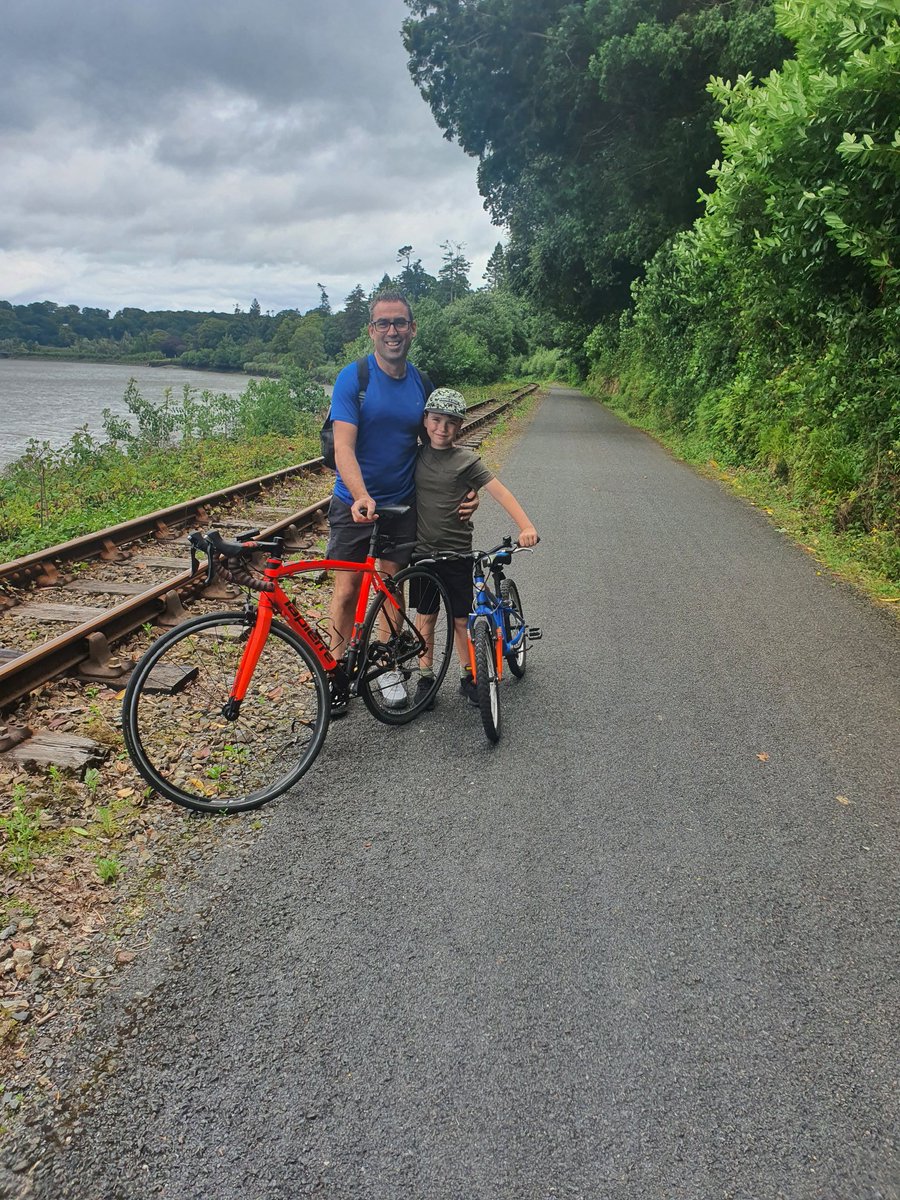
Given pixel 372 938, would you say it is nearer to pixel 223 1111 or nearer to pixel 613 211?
pixel 223 1111


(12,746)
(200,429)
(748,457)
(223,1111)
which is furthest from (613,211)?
(223,1111)

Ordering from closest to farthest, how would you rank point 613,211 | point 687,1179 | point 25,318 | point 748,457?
point 687,1179
point 748,457
point 613,211
point 25,318

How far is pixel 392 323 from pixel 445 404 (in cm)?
48

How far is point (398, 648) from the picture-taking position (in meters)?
4.25

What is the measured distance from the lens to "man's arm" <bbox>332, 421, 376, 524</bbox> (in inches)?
146

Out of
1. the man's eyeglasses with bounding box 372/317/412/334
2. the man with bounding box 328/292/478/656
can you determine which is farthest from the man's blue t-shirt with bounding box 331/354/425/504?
the man's eyeglasses with bounding box 372/317/412/334

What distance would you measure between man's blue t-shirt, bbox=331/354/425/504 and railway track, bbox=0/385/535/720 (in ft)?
5.47

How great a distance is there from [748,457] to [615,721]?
439 inches

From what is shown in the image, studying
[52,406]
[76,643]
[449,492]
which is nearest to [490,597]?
[449,492]

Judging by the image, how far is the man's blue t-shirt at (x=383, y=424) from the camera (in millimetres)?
3812

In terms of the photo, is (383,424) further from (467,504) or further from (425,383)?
(467,504)

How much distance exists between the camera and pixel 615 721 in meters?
4.39

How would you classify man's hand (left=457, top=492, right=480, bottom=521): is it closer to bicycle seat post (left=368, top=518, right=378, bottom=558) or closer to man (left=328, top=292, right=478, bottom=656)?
man (left=328, top=292, right=478, bottom=656)

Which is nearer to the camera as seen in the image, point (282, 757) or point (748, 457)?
point (282, 757)
